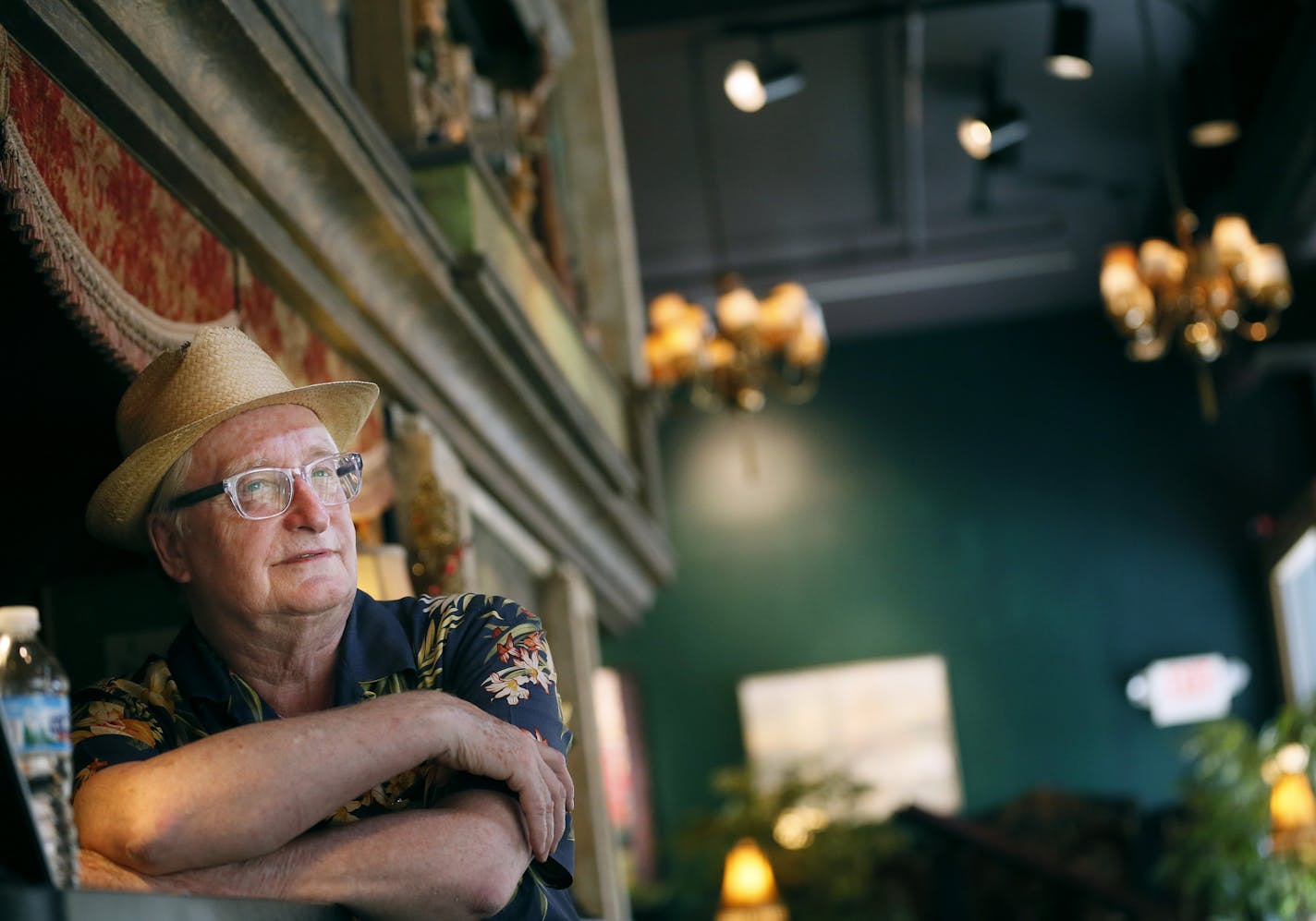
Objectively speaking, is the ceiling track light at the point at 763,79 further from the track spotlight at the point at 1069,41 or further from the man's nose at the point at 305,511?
the man's nose at the point at 305,511

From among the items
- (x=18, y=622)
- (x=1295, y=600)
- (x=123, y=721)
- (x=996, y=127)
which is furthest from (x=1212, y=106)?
(x=18, y=622)

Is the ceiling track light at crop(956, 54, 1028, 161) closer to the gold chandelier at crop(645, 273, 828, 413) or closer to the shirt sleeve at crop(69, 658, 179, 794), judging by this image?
the gold chandelier at crop(645, 273, 828, 413)

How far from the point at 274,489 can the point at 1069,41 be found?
735 centimetres

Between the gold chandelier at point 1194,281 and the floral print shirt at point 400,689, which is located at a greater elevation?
the gold chandelier at point 1194,281

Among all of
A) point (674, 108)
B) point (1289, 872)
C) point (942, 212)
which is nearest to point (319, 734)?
point (674, 108)

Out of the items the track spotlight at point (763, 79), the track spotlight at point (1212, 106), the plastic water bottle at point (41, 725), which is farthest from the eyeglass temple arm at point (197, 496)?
the track spotlight at point (1212, 106)

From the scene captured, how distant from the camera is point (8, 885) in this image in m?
1.06

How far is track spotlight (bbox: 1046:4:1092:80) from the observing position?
8.20 m

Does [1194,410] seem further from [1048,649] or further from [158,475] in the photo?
[158,475]

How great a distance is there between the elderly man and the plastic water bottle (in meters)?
0.13

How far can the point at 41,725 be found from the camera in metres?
1.26

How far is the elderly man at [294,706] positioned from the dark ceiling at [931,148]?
719 cm

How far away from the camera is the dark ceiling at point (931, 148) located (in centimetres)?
931

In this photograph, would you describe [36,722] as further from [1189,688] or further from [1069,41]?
[1189,688]
